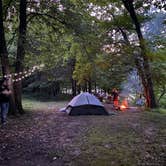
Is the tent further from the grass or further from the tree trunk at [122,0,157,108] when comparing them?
the tree trunk at [122,0,157,108]

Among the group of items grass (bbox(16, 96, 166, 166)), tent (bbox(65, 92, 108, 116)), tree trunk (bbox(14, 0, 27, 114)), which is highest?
tree trunk (bbox(14, 0, 27, 114))

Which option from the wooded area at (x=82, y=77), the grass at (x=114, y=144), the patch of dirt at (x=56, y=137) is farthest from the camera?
the wooded area at (x=82, y=77)

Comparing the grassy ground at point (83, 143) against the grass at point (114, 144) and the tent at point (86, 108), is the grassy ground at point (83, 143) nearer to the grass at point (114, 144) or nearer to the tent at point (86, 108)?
the grass at point (114, 144)

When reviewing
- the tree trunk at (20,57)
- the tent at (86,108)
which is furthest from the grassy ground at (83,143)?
the tree trunk at (20,57)

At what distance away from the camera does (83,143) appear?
27.7 ft

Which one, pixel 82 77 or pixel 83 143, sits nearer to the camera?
pixel 83 143

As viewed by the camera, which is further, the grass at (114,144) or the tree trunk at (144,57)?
the tree trunk at (144,57)

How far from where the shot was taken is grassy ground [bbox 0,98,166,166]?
6914 mm

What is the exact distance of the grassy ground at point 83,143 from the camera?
6.91 m

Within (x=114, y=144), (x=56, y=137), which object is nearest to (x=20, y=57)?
(x=56, y=137)

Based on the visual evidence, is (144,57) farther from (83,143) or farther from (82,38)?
(83,143)

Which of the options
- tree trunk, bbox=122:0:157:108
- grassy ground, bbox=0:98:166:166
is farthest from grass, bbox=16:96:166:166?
tree trunk, bbox=122:0:157:108

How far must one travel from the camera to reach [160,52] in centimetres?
1666

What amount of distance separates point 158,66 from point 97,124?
27.2 ft
